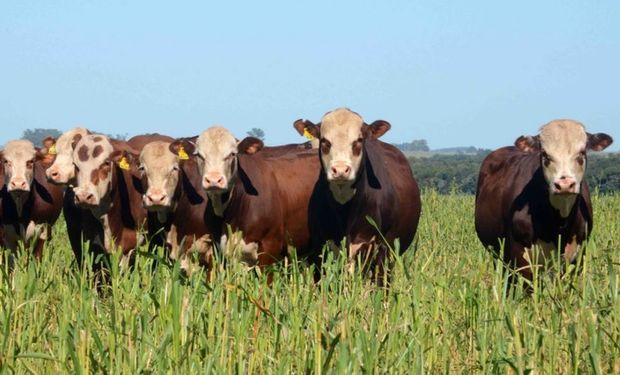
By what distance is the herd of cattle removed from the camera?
344 inches

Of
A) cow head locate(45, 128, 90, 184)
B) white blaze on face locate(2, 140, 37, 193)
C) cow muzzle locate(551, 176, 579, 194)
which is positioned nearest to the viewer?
cow muzzle locate(551, 176, 579, 194)

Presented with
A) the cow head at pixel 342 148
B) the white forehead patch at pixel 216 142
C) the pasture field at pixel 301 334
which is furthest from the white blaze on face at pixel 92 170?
the pasture field at pixel 301 334

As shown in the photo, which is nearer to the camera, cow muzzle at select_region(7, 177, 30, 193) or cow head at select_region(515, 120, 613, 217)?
cow head at select_region(515, 120, 613, 217)

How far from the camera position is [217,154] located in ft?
30.3

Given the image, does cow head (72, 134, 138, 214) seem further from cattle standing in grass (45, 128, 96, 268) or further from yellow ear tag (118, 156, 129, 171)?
cattle standing in grass (45, 128, 96, 268)

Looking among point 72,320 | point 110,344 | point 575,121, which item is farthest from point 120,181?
point 110,344

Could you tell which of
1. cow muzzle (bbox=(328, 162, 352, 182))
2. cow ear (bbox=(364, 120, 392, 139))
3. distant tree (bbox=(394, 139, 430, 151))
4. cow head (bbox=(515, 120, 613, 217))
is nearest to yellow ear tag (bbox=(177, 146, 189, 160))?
cow muzzle (bbox=(328, 162, 352, 182))

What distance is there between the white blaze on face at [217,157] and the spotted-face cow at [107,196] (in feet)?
2.40

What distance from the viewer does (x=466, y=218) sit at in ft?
48.5

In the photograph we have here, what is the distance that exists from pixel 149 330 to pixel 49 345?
31.1 inches

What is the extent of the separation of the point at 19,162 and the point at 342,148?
3668 mm

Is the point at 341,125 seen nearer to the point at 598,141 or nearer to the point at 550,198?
the point at 550,198

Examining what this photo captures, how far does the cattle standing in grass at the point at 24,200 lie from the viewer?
423 inches

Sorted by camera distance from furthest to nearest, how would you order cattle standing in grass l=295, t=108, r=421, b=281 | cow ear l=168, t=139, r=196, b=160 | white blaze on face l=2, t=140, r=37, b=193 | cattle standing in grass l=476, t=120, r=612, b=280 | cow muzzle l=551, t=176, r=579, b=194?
white blaze on face l=2, t=140, r=37, b=193 → cow ear l=168, t=139, r=196, b=160 → cattle standing in grass l=295, t=108, r=421, b=281 → cattle standing in grass l=476, t=120, r=612, b=280 → cow muzzle l=551, t=176, r=579, b=194
